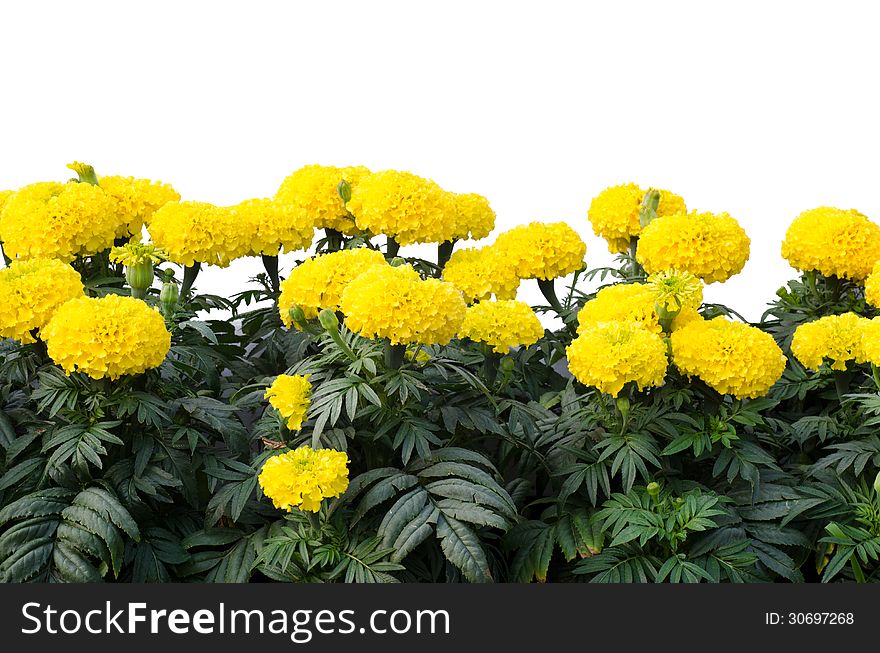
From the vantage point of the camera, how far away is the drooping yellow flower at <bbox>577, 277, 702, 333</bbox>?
459 cm

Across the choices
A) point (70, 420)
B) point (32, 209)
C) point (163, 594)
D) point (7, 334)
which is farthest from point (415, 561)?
point (32, 209)

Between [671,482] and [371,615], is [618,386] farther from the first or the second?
[371,615]

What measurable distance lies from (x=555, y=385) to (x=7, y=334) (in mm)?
2214

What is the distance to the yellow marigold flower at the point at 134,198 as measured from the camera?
17.3ft

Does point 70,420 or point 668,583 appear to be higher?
point 70,420

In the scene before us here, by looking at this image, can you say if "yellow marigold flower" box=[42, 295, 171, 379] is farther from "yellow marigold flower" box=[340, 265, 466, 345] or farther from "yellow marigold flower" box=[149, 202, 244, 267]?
"yellow marigold flower" box=[149, 202, 244, 267]

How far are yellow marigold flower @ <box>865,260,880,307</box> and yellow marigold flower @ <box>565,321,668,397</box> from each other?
114cm

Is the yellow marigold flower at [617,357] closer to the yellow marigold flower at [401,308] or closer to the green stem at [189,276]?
the yellow marigold flower at [401,308]

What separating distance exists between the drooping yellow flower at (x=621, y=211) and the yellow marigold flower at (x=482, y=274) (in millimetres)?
458

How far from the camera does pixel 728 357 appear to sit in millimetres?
4434

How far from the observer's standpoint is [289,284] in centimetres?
460

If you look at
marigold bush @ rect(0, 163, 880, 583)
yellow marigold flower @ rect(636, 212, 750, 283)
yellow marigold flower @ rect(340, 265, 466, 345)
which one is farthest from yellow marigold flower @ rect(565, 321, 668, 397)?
yellow marigold flower @ rect(636, 212, 750, 283)

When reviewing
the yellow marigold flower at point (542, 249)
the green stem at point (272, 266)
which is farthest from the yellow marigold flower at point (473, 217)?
the green stem at point (272, 266)

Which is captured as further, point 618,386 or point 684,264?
point 684,264
